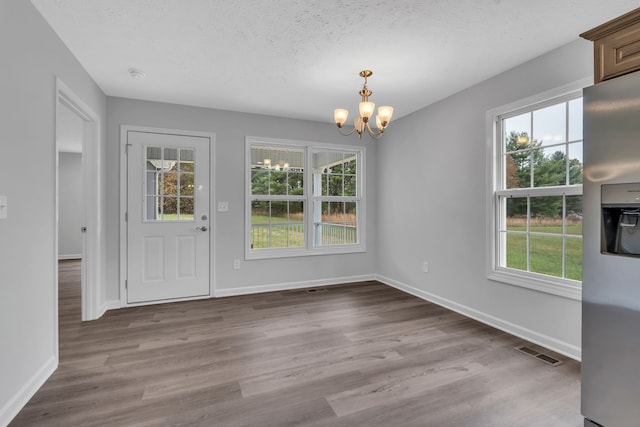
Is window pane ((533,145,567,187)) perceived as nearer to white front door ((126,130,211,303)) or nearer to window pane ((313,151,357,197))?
window pane ((313,151,357,197))

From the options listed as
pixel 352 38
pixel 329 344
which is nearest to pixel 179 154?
pixel 352 38

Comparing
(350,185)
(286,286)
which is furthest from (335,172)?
(286,286)

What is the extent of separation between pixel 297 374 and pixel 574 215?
2.48 meters

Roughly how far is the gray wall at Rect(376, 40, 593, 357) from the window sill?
0.06 m

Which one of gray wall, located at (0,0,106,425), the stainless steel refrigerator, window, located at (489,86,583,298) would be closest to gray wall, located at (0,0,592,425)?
gray wall, located at (0,0,106,425)

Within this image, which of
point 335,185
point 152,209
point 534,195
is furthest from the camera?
point 335,185

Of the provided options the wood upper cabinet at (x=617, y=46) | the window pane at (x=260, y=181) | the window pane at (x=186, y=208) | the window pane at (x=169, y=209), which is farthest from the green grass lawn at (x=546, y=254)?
the window pane at (x=169, y=209)

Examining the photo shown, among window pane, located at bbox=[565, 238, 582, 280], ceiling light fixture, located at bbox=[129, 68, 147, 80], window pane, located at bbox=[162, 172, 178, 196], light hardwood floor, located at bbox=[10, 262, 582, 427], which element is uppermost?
ceiling light fixture, located at bbox=[129, 68, 147, 80]

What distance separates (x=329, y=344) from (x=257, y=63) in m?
2.53

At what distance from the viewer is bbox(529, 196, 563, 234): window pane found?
2658mm

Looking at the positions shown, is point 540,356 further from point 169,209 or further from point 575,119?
point 169,209

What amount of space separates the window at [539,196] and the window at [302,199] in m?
2.19

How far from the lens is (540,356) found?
98.4 inches

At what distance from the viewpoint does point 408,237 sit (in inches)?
172
